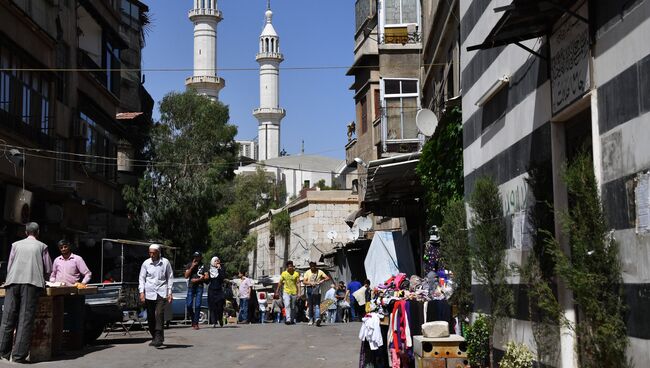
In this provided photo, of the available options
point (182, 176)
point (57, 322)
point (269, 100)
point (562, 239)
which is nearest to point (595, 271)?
point (562, 239)

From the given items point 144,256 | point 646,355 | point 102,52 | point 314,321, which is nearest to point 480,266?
point 646,355

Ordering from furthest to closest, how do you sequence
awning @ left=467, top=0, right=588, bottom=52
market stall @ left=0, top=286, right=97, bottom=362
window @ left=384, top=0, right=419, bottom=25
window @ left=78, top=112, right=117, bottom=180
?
window @ left=78, top=112, right=117, bottom=180 < window @ left=384, top=0, right=419, bottom=25 < market stall @ left=0, top=286, right=97, bottom=362 < awning @ left=467, top=0, right=588, bottom=52

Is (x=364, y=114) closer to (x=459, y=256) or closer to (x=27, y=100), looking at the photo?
(x=27, y=100)

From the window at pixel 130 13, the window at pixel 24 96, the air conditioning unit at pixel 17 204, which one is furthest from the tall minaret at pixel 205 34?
the air conditioning unit at pixel 17 204

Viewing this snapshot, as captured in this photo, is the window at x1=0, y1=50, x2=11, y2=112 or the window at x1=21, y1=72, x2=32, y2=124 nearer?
the window at x1=0, y1=50, x2=11, y2=112

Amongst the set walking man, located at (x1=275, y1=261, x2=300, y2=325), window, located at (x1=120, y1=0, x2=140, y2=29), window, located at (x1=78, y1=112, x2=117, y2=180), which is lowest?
walking man, located at (x1=275, y1=261, x2=300, y2=325)

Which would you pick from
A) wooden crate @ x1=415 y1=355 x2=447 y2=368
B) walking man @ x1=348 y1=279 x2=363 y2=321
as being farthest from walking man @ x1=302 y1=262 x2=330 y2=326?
wooden crate @ x1=415 y1=355 x2=447 y2=368

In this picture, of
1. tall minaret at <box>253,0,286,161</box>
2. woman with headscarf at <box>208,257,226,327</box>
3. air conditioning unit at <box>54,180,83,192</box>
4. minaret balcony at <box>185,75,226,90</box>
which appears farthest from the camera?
tall minaret at <box>253,0,286,161</box>

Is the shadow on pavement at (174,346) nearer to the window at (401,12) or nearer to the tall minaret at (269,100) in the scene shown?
the window at (401,12)

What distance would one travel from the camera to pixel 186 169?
147 ft

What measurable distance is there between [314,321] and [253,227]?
4684 cm

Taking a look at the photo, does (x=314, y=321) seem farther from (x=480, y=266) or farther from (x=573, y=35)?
(x=573, y=35)

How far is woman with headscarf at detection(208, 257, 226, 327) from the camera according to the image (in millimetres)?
22078

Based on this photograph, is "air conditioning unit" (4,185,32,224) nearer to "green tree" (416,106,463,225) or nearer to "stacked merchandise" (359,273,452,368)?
"green tree" (416,106,463,225)
